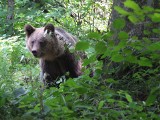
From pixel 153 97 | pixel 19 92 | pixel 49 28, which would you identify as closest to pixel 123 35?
pixel 153 97

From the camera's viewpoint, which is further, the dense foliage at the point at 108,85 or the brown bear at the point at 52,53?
the brown bear at the point at 52,53

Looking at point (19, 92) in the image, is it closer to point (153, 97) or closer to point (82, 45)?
point (82, 45)

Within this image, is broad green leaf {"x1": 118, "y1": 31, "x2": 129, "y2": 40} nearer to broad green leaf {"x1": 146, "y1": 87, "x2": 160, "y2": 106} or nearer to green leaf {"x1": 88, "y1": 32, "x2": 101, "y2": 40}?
green leaf {"x1": 88, "y1": 32, "x2": 101, "y2": 40}

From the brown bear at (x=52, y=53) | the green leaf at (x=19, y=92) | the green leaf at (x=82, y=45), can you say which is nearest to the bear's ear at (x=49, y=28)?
the brown bear at (x=52, y=53)

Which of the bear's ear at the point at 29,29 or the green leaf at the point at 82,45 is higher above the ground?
the bear's ear at the point at 29,29

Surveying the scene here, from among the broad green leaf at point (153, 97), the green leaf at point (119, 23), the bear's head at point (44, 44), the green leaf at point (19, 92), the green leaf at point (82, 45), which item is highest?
the green leaf at point (119, 23)

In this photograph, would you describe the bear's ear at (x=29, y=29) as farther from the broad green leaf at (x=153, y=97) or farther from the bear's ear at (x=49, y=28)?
the broad green leaf at (x=153, y=97)

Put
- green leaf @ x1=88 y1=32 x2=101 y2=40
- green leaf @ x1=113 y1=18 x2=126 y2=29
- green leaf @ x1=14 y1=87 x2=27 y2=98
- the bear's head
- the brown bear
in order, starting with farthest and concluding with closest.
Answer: the bear's head → the brown bear → green leaf @ x1=14 y1=87 x2=27 y2=98 → green leaf @ x1=88 y1=32 x2=101 y2=40 → green leaf @ x1=113 y1=18 x2=126 y2=29

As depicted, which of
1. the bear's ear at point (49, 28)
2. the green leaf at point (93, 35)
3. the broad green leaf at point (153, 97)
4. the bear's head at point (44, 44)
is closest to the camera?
the green leaf at point (93, 35)

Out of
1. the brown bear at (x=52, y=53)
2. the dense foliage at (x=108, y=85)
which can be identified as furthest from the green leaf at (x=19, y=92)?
the brown bear at (x=52, y=53)

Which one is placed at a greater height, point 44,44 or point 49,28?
point 49,28

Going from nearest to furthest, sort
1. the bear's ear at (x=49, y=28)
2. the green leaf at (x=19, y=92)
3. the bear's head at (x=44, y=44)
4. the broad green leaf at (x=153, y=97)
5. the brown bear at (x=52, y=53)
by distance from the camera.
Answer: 1. the broad green leaf at (x=153, y=97)
2. the green leaf at (x=19, y=92)
3. the bear's ear at (x=49, y=28)
4. the brown bear at (x=52, y=53)
5. the bear's head at (x=44, y=44)

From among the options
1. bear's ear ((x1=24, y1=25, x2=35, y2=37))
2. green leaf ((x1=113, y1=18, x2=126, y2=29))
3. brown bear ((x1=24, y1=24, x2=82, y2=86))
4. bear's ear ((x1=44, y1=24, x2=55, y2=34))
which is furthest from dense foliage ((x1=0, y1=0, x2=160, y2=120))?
bear's ear ((x1=24, y1=25, x2=35, y2=37))

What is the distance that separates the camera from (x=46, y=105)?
2.80 metres
